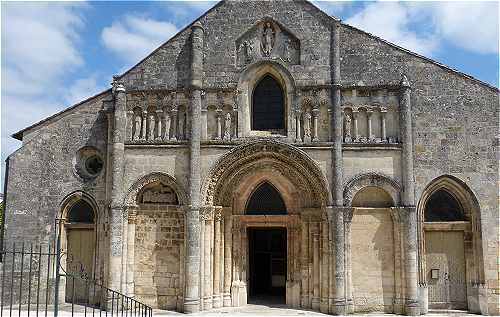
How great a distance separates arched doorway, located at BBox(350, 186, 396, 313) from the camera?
44.7ft

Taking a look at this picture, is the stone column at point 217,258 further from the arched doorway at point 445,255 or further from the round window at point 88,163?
the arched doorway at point 445,255

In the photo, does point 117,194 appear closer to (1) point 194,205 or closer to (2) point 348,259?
(1) point 194,205

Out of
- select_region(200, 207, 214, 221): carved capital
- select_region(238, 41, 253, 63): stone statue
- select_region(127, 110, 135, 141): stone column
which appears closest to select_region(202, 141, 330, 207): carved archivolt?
select_region(200, 207, 214, 221): carved capital

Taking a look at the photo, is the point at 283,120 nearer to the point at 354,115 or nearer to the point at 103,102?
the point at 354,115

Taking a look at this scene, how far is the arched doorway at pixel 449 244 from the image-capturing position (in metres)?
13.6

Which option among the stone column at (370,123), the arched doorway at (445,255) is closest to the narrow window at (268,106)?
the stone column at (370,123)

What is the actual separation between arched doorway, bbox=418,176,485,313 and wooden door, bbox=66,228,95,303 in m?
10.1

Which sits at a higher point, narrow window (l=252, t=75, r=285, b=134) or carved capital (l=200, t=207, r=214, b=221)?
narrow window (l=252, t=75, r=285, b=134)

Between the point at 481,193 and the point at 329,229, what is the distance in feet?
14.6

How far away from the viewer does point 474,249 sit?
536 inches

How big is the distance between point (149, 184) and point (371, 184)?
21.8 feet

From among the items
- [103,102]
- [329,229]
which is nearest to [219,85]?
[103,102]

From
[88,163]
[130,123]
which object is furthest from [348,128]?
[88,163]

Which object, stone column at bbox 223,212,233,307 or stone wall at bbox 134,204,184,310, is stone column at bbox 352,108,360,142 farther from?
stone wall at bbox 134,204,184,310
